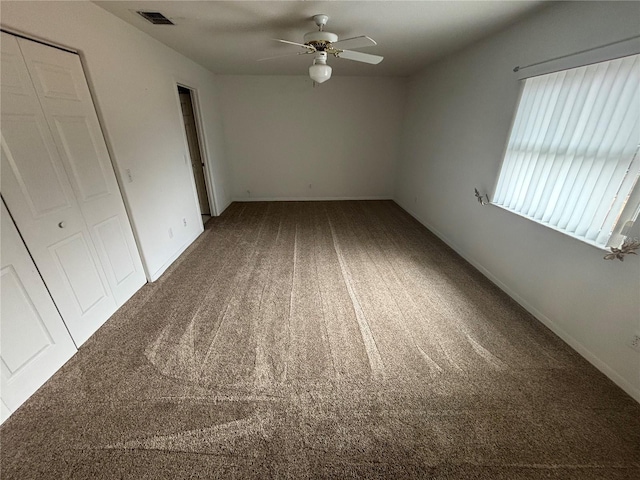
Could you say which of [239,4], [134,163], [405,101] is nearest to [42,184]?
[134,163]

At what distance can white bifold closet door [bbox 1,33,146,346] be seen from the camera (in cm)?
156

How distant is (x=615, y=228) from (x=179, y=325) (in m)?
3.29

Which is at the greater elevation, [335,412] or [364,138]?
[364,138]

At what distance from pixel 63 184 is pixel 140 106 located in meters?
1.25

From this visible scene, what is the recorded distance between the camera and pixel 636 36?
60.8 inches

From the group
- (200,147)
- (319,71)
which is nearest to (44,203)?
→ (319,71)

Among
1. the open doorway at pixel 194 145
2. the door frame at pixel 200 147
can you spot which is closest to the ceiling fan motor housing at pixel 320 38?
the door frame at pixel 200 147

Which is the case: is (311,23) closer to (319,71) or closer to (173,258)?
(319,71)

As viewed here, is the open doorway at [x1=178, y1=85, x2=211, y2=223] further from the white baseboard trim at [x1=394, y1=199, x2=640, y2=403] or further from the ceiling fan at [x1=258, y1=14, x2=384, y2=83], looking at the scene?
the white baseboard trim at [x1=394, y1=199, x2=640, y2=403]

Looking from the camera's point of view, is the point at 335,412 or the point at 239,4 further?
the point at 239,4

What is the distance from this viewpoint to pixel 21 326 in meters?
1.57

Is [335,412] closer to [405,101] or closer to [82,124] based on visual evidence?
[82,124]

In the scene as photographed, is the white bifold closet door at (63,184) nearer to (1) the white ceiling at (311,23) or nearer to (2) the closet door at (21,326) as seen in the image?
(2) the closet door at (21,326)

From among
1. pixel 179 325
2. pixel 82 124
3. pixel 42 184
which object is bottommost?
pixel 179 325
